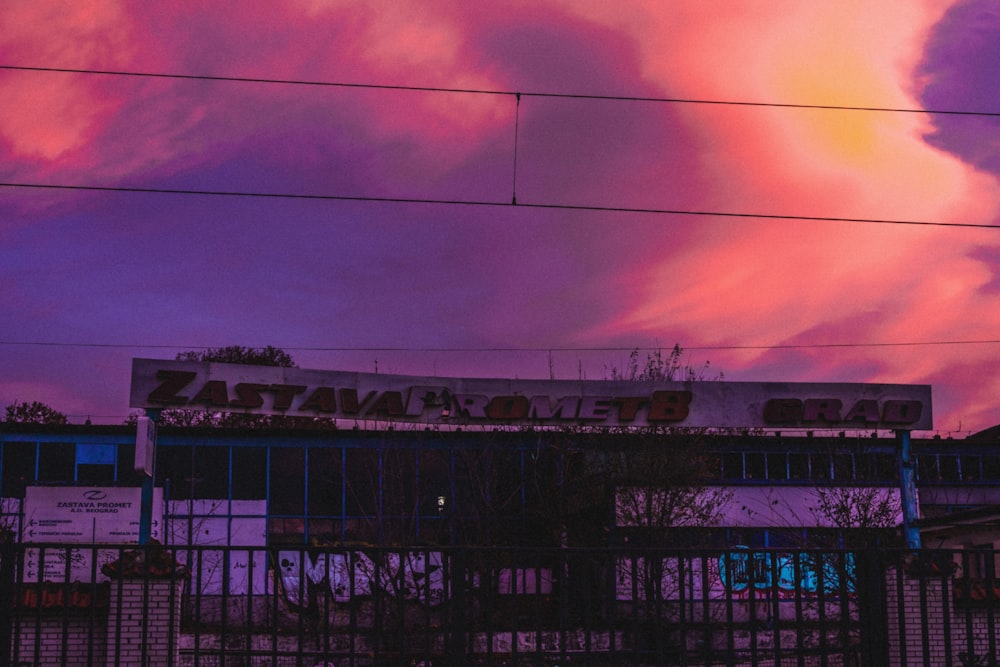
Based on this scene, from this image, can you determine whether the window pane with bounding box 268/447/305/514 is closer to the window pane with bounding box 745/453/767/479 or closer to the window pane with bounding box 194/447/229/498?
the window pane with bounding box 194/447/229/498

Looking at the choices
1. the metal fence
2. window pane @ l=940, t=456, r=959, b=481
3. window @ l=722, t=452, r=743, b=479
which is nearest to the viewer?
the metal fence

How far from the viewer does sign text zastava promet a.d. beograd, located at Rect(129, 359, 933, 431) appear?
24.8 metres

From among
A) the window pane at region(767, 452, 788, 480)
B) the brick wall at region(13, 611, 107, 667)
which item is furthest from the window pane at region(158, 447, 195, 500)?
the window pane at region(767, 452, 788, 480)

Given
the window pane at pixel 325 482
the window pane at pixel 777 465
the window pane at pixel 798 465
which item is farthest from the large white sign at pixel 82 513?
the window pane at pixel 798 465

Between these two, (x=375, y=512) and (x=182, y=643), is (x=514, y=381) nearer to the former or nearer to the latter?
(x=182, y=643)

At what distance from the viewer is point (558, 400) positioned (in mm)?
25797

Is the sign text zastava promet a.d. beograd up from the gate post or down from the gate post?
up

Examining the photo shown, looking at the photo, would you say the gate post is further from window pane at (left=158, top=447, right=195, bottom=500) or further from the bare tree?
the bare tree

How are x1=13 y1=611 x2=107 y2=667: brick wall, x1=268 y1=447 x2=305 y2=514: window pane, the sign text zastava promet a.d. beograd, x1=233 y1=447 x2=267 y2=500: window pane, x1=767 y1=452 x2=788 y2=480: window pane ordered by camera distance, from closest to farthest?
x1=13 y1=611 x2=107 y2=667: brick wall, the sign text zastava promet a.d. beograd, x1=233 y1=447 x2=267 y2=500: window pane, x1=268 y1=447 x2=305 y2=514: window pane, x1=767 y1=452 x2=788 y2=480: window pane

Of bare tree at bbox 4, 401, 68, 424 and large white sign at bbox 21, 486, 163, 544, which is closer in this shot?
large white sign at bbox 21, 486, 163, 544

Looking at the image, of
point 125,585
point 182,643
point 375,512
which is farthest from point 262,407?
point 375,512

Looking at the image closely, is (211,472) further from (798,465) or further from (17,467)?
(798,465)

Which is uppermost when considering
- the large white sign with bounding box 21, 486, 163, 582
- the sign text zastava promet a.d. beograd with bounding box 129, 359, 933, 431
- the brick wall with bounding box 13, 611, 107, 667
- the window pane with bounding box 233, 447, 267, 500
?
the sign text zastava promet a.d. beograd with bounding box 129, 359, 933, 431

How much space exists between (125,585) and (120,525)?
22.0 m
